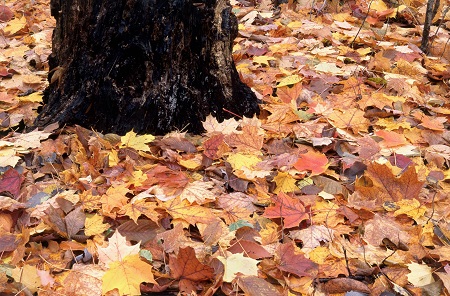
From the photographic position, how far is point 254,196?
2.26m

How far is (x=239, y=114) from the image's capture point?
286 centimetres

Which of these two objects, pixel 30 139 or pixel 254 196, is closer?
pixel 254 196

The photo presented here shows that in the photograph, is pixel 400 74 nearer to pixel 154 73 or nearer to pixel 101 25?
pixel 154 73

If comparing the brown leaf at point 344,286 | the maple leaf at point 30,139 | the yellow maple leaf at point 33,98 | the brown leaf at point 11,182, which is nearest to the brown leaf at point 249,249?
the brown leaf at point 344,286

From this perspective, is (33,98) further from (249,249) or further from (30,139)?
(249,249)

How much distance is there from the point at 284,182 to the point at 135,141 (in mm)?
Answer: 808

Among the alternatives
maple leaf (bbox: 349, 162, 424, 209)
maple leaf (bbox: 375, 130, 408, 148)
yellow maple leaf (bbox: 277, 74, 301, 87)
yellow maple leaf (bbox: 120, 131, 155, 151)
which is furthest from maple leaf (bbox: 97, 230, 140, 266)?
yellow maple leaf (bbox: 277, 74, 301, 87)

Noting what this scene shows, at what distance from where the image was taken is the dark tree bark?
8.25 ft

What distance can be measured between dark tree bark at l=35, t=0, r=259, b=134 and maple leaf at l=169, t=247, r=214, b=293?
1.06 m

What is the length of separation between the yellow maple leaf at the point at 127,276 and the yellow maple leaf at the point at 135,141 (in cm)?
79

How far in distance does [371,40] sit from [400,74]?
24.7 inches

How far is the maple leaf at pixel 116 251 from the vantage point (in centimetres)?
183

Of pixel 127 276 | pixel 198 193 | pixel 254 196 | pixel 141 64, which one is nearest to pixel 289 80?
pixel 141 64

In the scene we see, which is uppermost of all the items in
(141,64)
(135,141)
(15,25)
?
(141,64)
